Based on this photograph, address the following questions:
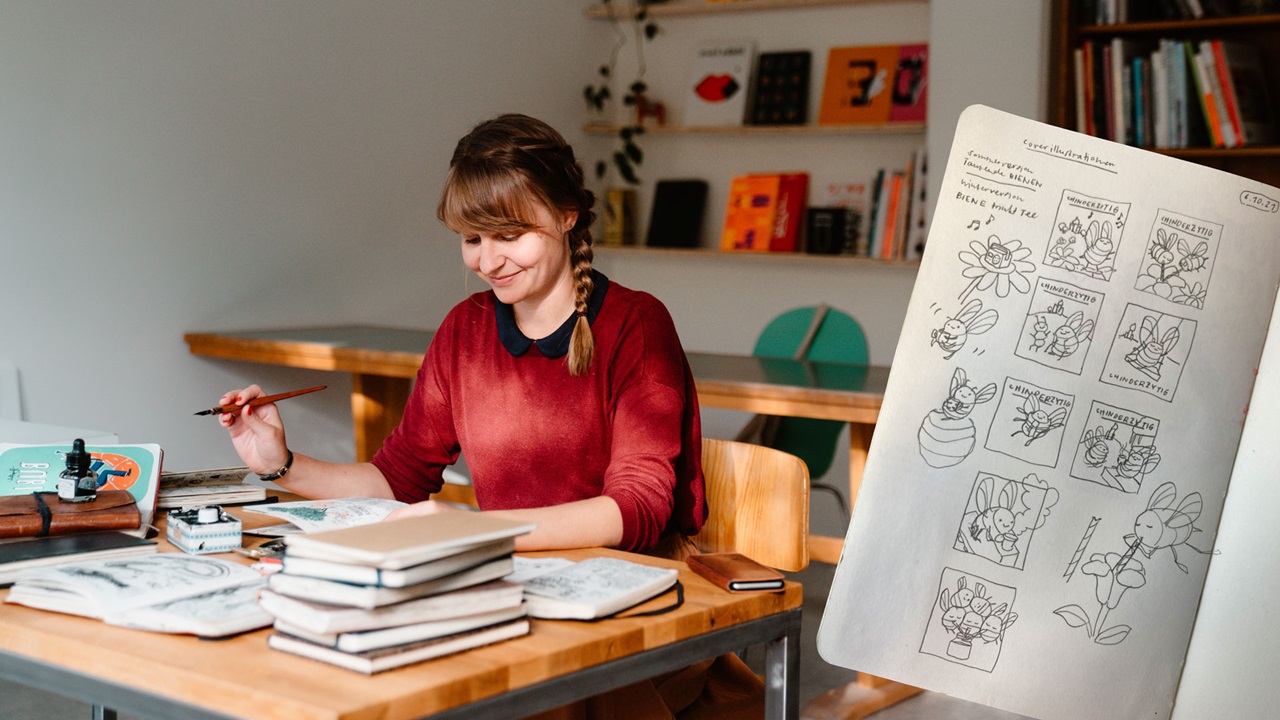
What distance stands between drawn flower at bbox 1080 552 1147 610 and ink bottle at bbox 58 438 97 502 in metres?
1.14

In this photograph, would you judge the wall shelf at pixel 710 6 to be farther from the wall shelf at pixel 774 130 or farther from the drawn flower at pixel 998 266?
the drawn flower at pixel 998 266

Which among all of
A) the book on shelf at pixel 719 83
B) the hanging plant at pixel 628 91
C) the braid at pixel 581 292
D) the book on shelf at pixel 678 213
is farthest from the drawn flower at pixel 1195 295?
the hanging plant at pixel 628 91

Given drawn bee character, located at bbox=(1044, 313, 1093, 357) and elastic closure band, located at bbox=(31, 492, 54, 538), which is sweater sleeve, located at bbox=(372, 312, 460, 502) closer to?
elastic closure band, located at bbox=(31, 492, 54, 538)

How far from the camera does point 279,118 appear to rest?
3482 millimetres

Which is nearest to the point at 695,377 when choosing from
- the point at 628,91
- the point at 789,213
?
the point at 789,213

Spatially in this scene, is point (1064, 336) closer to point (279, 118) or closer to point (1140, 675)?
point (1140, 675)

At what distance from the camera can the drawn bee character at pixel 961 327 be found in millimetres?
1404

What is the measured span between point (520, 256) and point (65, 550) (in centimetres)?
60

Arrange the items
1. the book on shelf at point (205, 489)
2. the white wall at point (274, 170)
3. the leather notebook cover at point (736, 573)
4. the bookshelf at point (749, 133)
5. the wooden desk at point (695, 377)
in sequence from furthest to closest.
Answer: the bookshelf at point (749, 133), the white wall at point (274, 170), the wooden desk at point (695, 377), the book on shelf at point (205, 489), the leather notebook cover at point (736, 573)

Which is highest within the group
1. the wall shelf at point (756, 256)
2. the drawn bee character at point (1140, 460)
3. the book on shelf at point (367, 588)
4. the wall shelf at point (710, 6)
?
the wall shelf at point (710, 6)

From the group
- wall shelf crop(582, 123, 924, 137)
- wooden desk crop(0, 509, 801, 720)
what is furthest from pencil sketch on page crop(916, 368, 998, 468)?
wall shelf crop(582, 123, 924, 137)

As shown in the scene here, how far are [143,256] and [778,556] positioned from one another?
7.27 ft

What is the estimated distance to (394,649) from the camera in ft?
2.80

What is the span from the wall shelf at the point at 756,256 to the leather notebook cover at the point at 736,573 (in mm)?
2882
